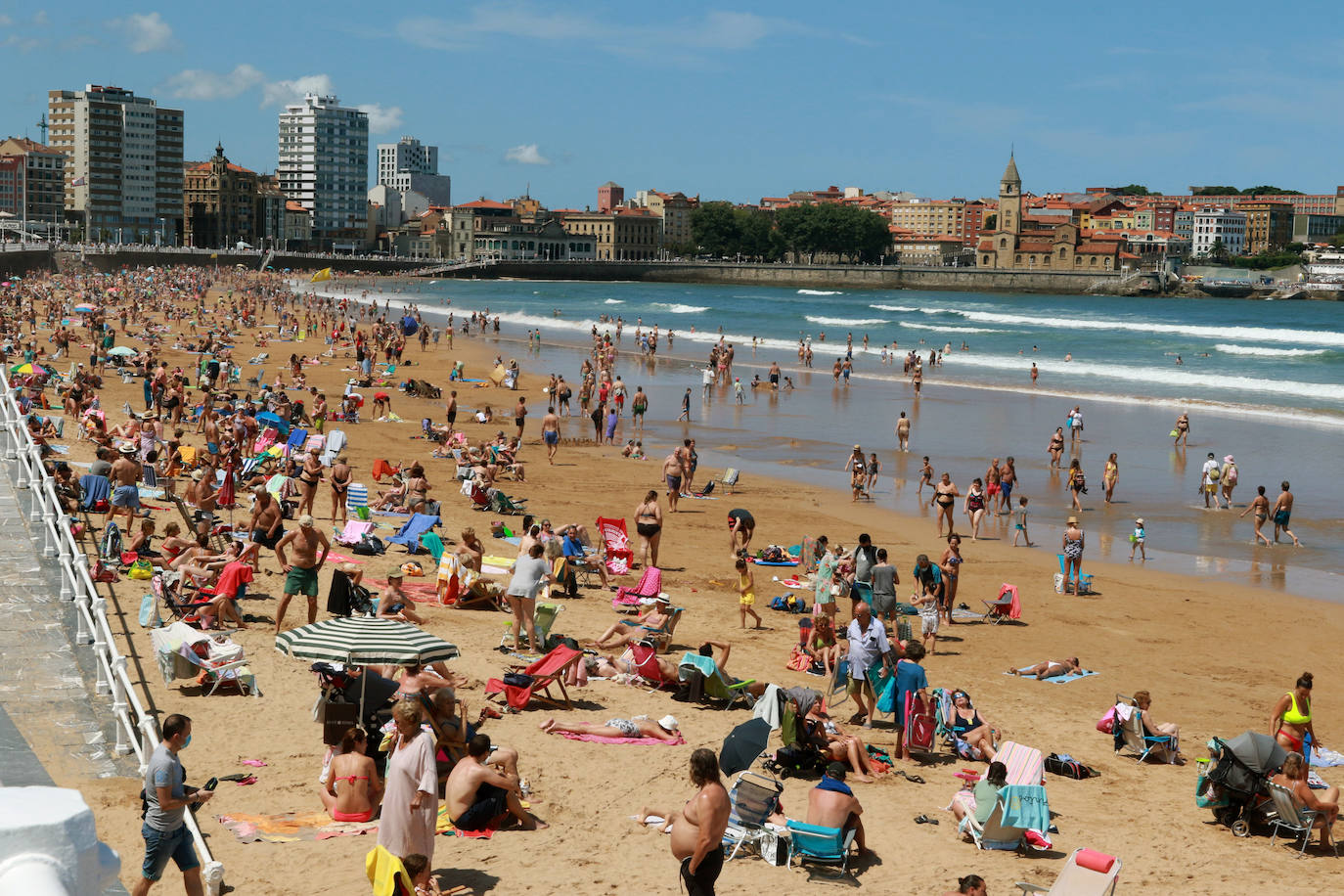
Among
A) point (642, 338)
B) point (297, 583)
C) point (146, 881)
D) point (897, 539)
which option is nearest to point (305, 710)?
point (297, 583)

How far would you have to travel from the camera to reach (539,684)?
898 cm

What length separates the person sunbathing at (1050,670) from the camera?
10.8 metres

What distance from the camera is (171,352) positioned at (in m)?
34.9

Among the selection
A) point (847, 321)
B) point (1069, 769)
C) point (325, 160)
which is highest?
point (325, 160)

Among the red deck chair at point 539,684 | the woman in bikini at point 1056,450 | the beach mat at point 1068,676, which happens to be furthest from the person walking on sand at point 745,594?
the woman in bikini at point 1056,450

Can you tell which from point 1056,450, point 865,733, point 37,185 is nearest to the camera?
point 865,733

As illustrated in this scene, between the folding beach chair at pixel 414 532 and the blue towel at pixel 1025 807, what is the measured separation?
26.0ft

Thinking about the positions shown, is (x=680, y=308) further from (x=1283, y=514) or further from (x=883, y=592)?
(x=883, y=592)

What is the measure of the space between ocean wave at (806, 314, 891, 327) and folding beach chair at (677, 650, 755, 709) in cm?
6729

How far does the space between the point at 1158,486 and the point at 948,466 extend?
A: 356 centimetres

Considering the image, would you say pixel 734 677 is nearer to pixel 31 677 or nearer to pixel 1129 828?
pixel 1129 828

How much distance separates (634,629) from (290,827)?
4.31 meters

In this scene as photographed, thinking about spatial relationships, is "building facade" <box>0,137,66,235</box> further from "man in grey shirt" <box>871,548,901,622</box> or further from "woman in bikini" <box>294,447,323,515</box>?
"man in grey shirt" <box>871,548,901,622</box>

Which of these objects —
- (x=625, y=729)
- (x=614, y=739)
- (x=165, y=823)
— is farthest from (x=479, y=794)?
(x=165, y=823)
